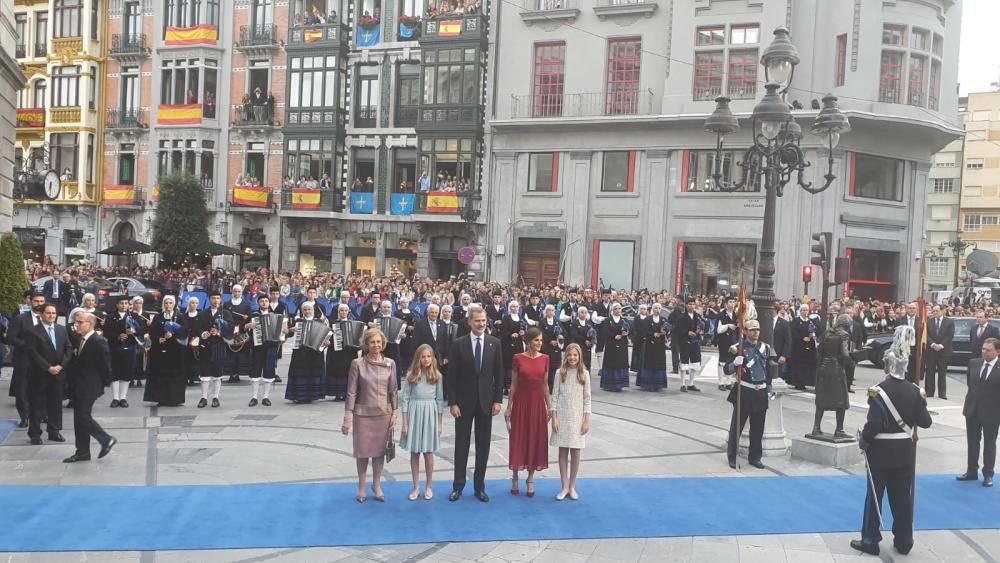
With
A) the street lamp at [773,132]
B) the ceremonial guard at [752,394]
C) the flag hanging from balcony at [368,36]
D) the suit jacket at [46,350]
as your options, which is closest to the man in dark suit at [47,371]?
the suit jacket at [46,350]

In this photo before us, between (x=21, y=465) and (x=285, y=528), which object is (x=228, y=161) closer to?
(x=21, y=465)

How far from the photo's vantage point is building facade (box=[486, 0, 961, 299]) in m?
30.2

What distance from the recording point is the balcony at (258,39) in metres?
38.3

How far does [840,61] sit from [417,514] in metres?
28.3

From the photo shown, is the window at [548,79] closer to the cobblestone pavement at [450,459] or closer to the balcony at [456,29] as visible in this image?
the balcony at [456,29]

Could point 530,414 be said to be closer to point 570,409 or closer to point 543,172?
point 570,409

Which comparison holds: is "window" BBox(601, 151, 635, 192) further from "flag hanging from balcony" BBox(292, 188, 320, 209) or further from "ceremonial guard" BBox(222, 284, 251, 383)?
"ceremonial guard" BBox(222, 284, 251, 383)

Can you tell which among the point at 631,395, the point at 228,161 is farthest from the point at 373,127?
the point at 631,395

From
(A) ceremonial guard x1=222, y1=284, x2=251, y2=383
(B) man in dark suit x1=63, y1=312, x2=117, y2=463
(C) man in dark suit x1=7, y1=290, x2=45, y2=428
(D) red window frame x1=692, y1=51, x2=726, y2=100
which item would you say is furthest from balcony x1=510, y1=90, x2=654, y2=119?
(B) man in dark suit x1=63, y1=312, x2=117, y2=463

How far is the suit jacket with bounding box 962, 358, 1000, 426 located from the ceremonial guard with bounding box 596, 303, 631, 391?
23.9 feet

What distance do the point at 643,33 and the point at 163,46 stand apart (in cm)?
2289

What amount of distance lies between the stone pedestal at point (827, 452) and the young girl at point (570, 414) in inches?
151

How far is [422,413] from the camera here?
8531 mm

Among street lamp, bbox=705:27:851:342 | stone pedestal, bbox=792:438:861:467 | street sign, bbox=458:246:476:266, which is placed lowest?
stone pedestal, bbox=792:438:861:467
